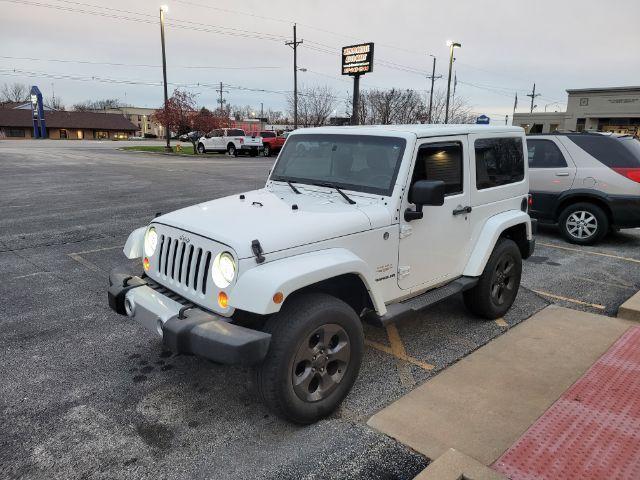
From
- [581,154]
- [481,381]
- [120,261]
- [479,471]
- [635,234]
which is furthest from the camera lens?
[635,234]

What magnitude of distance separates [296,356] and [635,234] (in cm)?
878

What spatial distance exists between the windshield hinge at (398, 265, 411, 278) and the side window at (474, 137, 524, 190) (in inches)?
48.7

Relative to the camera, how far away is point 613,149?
7.78 m

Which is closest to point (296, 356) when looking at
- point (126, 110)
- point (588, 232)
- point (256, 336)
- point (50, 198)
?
point (256, 336)

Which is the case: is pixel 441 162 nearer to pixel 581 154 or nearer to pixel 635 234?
pixel 581 154

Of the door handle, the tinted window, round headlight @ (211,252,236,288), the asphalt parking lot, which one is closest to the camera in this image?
the asphalt parking lot

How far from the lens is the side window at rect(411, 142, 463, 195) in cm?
388

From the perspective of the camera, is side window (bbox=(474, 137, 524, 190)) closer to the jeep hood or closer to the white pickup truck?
the jeep hood

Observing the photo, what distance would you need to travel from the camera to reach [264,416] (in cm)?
330

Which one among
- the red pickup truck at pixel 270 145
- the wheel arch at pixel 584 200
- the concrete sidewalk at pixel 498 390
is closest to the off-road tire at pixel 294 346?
the concrete sidewalk at pixel 498 390

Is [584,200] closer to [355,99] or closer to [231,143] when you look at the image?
[355,99]

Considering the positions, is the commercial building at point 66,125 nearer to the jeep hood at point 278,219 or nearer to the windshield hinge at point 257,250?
the jeep hood at point 278,219

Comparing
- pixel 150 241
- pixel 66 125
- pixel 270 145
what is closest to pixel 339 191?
pixel 150 241

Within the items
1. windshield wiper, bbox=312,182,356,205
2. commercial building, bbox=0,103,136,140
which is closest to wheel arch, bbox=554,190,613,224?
windshield wiper, bbox=312,182,356,205
